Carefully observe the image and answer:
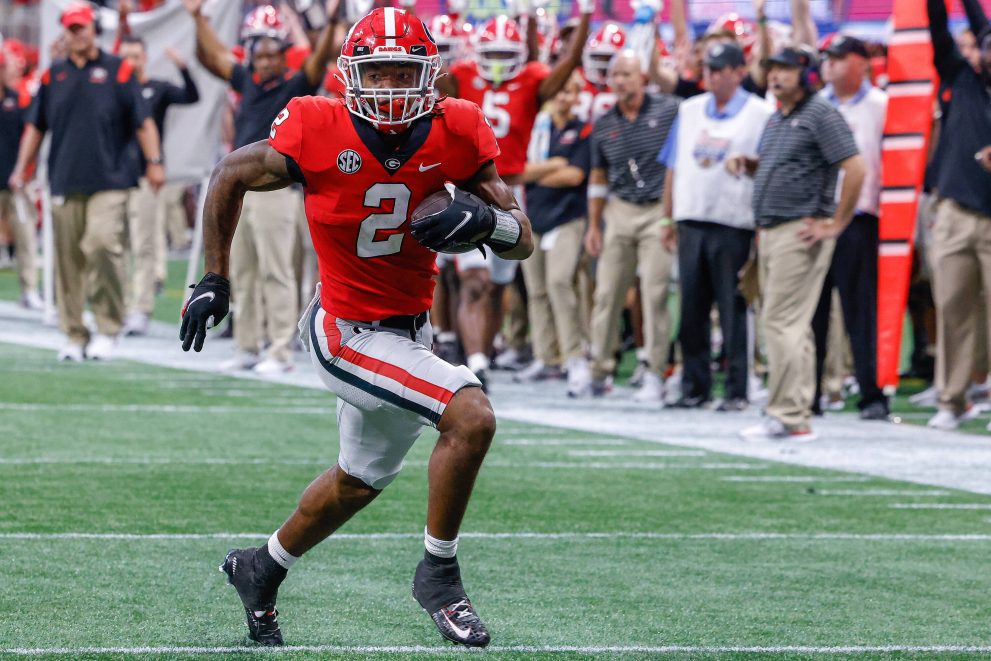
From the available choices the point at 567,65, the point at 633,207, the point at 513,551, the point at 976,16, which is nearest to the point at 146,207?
the point at 567,65

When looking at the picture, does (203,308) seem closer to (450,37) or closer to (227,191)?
(227,191)

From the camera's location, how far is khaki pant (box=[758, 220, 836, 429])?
8.99m

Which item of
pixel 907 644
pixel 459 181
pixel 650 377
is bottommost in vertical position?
pixel 650 377

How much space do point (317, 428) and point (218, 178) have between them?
15.3 feet

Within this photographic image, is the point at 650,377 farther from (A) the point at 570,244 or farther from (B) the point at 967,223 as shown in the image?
(B) the point at 967,223

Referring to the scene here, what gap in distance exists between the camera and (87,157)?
1202 cm

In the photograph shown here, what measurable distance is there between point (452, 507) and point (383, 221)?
2.77ft

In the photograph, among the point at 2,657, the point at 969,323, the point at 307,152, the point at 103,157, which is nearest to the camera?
the point at 2,657

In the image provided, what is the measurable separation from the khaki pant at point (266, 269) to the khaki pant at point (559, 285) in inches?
68.2

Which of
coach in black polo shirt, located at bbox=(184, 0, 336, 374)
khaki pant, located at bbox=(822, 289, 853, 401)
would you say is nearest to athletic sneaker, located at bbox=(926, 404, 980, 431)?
khaki pant, located at bbox=(822, 289, 853, 401)

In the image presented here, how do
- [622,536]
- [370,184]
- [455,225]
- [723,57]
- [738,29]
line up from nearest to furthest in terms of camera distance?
[455,225] → [370,184] → [622,536] → [723,57] → [738,29]

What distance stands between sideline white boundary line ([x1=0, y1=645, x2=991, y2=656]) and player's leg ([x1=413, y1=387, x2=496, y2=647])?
0.08m

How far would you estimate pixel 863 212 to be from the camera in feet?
33.4

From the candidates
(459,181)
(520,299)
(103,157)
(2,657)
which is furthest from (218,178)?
(520,299)
